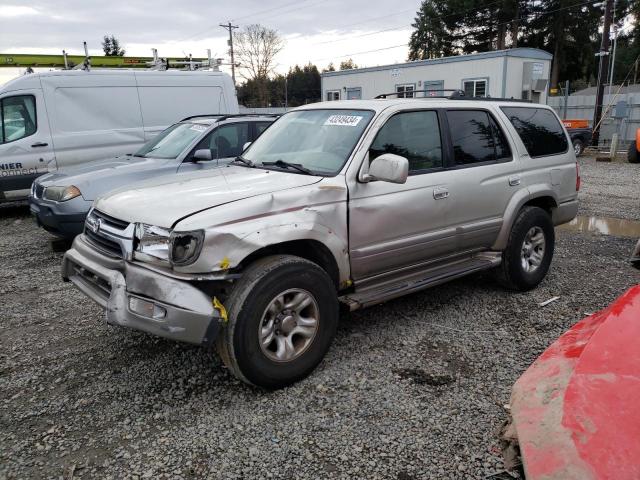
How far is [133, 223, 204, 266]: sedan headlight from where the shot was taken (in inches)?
117

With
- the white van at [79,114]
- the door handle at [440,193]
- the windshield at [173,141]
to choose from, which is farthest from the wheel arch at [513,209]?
the white van at [79,114]

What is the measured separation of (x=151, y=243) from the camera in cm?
314

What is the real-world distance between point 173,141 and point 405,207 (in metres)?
4.43

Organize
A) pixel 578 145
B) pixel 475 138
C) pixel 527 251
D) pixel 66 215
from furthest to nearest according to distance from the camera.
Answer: pixel 578 145, pixel 66 215, pixel 527 251, pixel 475 138

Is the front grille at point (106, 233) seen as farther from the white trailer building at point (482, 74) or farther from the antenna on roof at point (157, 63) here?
the white trailer building at point (482, 74)

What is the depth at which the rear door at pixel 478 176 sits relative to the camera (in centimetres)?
436

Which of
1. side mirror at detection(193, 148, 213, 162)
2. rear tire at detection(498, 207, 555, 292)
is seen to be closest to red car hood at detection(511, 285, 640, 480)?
rear tire at detection(498, 207, 555, 292)

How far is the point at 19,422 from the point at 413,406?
2390mm

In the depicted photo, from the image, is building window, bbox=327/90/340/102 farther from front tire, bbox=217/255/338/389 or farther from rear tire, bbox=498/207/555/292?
front tire, bbox=217/255/338/389

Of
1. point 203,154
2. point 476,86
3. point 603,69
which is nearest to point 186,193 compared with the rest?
point 203,154

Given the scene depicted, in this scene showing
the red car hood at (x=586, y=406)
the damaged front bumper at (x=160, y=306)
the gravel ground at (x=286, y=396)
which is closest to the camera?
the red car hood at (x=586, y=406)

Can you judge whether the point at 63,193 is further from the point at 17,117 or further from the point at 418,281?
the point at 418,281

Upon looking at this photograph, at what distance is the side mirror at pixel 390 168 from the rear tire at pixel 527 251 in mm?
1886

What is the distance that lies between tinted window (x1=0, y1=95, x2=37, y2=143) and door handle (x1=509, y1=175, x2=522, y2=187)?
7.99 metres
